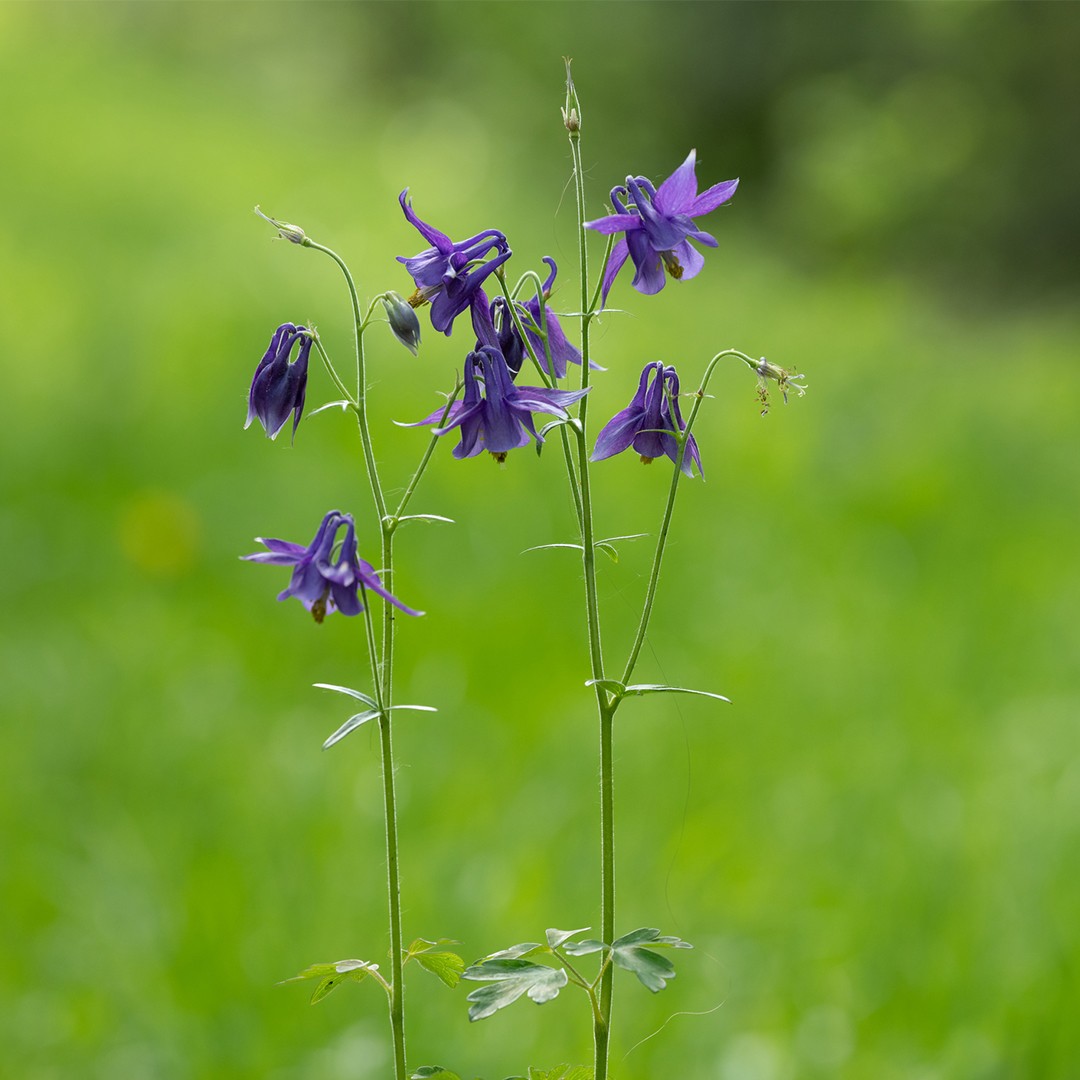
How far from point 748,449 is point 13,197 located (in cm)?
530

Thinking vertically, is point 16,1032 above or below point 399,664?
below

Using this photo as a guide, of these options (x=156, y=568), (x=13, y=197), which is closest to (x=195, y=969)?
(x=156, y=568)

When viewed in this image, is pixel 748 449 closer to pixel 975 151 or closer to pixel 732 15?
pixel 975 151

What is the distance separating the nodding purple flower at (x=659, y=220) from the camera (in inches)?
57.9

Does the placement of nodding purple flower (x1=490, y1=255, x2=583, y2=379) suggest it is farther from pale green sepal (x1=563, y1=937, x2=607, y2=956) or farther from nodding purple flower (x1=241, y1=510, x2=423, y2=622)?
pale green sepal (x1=563, y1=937, x2=607, y2=956)

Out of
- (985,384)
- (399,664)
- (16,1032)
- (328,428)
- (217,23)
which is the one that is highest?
(217,23)

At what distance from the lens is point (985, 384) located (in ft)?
28.7

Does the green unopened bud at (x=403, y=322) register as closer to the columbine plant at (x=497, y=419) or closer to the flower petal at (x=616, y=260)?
the columbine plant at (x=497, y=419)

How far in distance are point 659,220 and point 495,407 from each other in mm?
273

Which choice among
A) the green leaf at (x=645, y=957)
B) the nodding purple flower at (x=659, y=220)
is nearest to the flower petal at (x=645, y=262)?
the nodding purple flower at (x=659, y=220)

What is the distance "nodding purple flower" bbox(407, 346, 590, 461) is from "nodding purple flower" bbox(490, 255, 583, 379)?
0.04m

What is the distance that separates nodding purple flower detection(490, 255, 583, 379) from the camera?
1.54 meters

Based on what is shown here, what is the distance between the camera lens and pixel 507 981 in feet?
4.82

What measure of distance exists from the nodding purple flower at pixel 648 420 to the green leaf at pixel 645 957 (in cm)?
52
